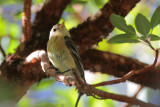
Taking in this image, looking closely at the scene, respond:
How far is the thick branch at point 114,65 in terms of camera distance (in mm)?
3543

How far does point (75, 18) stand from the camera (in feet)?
18.6

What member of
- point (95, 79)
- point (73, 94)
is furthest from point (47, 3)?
point (95, 79)

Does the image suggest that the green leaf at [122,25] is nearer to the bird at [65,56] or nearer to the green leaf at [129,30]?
the green leaf at [129,30]

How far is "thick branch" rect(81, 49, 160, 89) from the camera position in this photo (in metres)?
3.54

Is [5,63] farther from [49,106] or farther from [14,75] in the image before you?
[49,106]

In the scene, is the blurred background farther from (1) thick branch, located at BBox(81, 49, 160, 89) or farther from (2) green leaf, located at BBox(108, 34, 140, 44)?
(2) green leaf, located at BBox(108, 34, 140, 44)

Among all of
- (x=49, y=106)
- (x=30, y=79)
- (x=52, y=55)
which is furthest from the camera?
(x=30, y=79)

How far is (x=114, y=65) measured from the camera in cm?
357

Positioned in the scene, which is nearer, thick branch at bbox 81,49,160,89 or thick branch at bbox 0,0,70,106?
thick branch at bbox 0,0,70,106

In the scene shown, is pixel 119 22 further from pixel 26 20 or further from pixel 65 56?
pixel 26 20

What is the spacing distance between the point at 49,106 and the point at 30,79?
7.87 feet

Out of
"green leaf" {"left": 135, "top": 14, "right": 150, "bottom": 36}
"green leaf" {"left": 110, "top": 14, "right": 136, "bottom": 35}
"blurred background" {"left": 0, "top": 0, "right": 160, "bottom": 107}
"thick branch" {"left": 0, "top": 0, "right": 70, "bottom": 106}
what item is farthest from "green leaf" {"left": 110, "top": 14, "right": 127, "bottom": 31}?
"thick branch" {"left": 0, "top": 0, "right": 70, "bottom": 106}

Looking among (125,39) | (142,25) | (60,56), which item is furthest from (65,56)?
(142,25)

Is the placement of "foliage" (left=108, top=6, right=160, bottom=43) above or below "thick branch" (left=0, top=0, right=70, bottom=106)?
below
